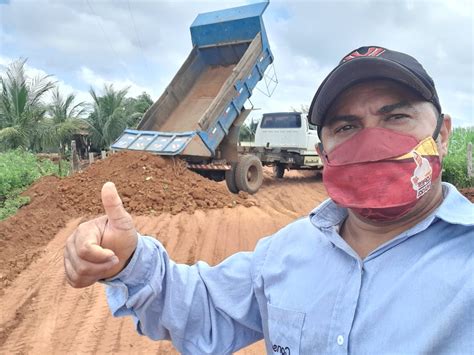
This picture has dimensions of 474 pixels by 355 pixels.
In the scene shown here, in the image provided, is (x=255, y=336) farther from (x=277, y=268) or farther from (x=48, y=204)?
(x=48, y=204)

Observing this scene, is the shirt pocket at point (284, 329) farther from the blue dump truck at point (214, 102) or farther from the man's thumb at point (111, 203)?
the blue dump truck at point (214, 102)

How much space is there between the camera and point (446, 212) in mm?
1341

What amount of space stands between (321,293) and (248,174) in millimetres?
10826

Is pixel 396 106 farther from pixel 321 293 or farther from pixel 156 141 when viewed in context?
pixel 156 141

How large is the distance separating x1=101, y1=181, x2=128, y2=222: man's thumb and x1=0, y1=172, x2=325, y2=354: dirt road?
3108 millimetres

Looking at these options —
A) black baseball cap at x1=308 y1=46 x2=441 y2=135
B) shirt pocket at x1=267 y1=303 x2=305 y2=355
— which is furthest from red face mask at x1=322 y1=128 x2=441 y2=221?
shirt pocket at x1=267 y1=303 x2=305 y2=355

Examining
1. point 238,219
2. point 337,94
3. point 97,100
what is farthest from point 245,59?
point 97,100

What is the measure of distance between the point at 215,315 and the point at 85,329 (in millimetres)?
3362

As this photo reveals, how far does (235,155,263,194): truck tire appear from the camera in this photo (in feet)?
38.0

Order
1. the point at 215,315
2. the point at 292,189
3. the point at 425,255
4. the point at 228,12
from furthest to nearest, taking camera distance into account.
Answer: the point at 292,189
the point at 228,12
the point at 215,315
the point at 425,255

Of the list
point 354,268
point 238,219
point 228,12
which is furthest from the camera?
point 228,12

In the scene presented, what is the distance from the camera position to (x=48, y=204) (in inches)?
351

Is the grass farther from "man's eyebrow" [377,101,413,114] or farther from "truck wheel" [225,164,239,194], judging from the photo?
"man's eyebrow" [377,101,413,114]

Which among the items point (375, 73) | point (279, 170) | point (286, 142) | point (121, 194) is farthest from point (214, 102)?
point (375, 73)
